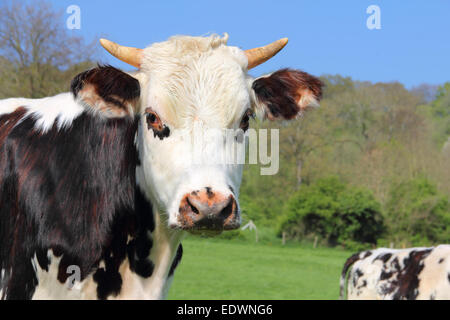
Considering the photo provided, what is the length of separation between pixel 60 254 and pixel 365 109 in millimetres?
44351

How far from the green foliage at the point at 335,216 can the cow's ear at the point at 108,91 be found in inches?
1297

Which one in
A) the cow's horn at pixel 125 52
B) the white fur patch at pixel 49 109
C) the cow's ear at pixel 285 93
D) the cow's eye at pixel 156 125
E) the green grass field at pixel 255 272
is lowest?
the green grass field at pixel 255 272

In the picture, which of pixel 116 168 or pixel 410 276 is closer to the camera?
pixel 116 168

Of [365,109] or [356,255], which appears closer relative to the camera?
[356,255]

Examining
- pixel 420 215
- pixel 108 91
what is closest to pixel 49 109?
pixel 108 91

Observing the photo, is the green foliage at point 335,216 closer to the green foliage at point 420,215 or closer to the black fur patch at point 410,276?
the green foliage at point 420,215

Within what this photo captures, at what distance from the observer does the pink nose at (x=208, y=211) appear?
2602 millimetres

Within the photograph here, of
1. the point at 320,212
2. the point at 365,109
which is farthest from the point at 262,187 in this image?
the point at 365,109

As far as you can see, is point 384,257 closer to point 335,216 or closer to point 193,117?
point 193,117

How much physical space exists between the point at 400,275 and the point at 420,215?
89.0ft

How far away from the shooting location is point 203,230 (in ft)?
8.86

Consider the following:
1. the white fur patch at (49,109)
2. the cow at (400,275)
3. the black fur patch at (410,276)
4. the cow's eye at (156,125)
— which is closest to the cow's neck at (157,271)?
the cow's eye at (156,125)

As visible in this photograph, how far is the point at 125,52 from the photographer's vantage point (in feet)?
10.7
